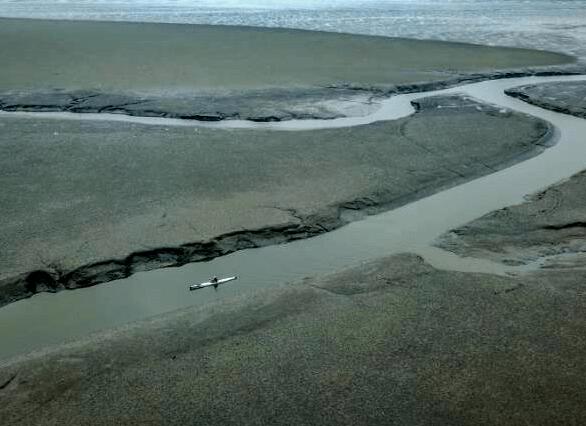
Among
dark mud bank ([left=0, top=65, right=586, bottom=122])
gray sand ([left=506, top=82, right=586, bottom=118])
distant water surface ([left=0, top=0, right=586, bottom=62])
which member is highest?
distant water surface ([left=0, top=0, right=586, bottom=62])

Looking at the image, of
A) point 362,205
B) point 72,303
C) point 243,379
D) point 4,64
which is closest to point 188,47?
point 4,64

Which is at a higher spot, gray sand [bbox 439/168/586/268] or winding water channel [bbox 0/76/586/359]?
gray sand [bbox 439/168/586/268]

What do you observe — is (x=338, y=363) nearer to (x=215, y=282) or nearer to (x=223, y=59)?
(x=215, y=282)

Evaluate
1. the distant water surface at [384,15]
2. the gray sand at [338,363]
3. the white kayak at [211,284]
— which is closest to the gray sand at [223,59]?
the distant water surface at [384,15]

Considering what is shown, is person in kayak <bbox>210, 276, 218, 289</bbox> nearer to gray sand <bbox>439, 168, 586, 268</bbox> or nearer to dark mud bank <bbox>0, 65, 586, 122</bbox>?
gray sand <bbox>439, 168, 586, 268</bbox>

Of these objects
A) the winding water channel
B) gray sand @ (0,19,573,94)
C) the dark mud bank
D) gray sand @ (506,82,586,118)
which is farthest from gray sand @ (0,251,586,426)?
gray sand @ (0,19,573,94)

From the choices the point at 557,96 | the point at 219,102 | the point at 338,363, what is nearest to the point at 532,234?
the point at 338,363
